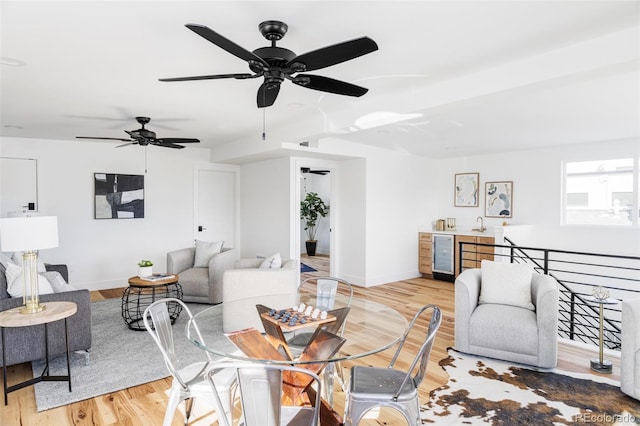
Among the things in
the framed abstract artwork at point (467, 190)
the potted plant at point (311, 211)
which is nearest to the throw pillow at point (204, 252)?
the framed abstract artwork at point (467, 190)

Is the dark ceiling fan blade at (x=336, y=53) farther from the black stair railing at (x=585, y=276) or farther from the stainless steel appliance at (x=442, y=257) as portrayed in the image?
the stainless steel appliance at (x=442, y=257)

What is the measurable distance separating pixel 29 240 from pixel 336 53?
Result: 2403 mm

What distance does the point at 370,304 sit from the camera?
296 centimetres

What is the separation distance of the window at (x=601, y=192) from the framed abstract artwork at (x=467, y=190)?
56.4 inches

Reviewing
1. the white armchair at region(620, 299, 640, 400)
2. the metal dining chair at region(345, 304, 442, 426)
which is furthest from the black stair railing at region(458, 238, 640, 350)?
the metal dining chair at region(345, 304, 442, 426)

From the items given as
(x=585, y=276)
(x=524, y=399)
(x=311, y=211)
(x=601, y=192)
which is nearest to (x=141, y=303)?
(x=524, y=399)

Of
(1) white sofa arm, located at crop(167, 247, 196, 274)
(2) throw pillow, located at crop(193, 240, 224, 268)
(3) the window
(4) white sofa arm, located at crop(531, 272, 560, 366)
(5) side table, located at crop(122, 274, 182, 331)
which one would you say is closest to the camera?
(4) white sofa arm, located at crop(531, 272, 560, 366)

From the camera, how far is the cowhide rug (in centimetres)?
238

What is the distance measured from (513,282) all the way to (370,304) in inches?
58.8

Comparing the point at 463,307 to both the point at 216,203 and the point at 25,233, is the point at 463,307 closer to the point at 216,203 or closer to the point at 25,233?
the point at 25,233

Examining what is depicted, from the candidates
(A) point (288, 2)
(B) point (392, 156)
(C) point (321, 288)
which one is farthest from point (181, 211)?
(A) point (288, 2)

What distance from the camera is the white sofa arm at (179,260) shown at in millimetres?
5258

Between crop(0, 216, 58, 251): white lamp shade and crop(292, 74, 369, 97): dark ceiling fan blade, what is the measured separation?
2046 mm

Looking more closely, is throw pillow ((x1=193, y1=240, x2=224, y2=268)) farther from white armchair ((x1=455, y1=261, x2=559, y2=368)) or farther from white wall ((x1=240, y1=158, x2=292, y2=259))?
white armchair ((x1=455, y1=261, x2=559, y2=368))
